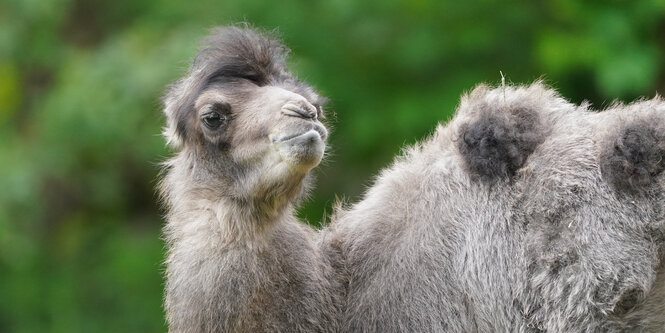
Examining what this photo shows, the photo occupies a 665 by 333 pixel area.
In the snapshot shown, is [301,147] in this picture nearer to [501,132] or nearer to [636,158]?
[501,132]

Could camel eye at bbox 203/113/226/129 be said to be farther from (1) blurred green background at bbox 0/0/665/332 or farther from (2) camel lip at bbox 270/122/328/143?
(1) blurred green background at bbox 0/0/665/332

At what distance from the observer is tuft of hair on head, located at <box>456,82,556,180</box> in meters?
4.50

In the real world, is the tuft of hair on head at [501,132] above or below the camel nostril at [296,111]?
above

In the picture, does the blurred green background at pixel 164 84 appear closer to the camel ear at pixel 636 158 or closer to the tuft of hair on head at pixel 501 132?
the tuft of hair on head at pixel 501 132

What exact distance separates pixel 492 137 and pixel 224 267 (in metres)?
1.35

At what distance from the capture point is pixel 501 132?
4.53 meters

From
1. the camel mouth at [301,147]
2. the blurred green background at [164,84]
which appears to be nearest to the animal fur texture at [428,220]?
the camel mouth at [301,147]

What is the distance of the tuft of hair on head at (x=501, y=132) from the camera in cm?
450

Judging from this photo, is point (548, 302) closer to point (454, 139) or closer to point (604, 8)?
point (454, 139)

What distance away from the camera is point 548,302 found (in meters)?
4.31

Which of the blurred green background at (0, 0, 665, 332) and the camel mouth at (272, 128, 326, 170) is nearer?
the camel mouth at (272, 128, 326, 170)

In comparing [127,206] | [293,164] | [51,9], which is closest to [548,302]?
[293,164]

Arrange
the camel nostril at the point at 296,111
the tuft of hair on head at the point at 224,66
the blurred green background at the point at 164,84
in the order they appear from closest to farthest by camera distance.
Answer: the camel nostril at the point at 296,111 → the tuft of hair on head at the point at 224,66 → the blurred green background at the point at 164,84

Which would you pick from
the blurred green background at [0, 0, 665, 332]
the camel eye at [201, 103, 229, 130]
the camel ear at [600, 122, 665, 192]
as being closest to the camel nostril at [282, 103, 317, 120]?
the camel eye at [201, 103, 229, 130]
